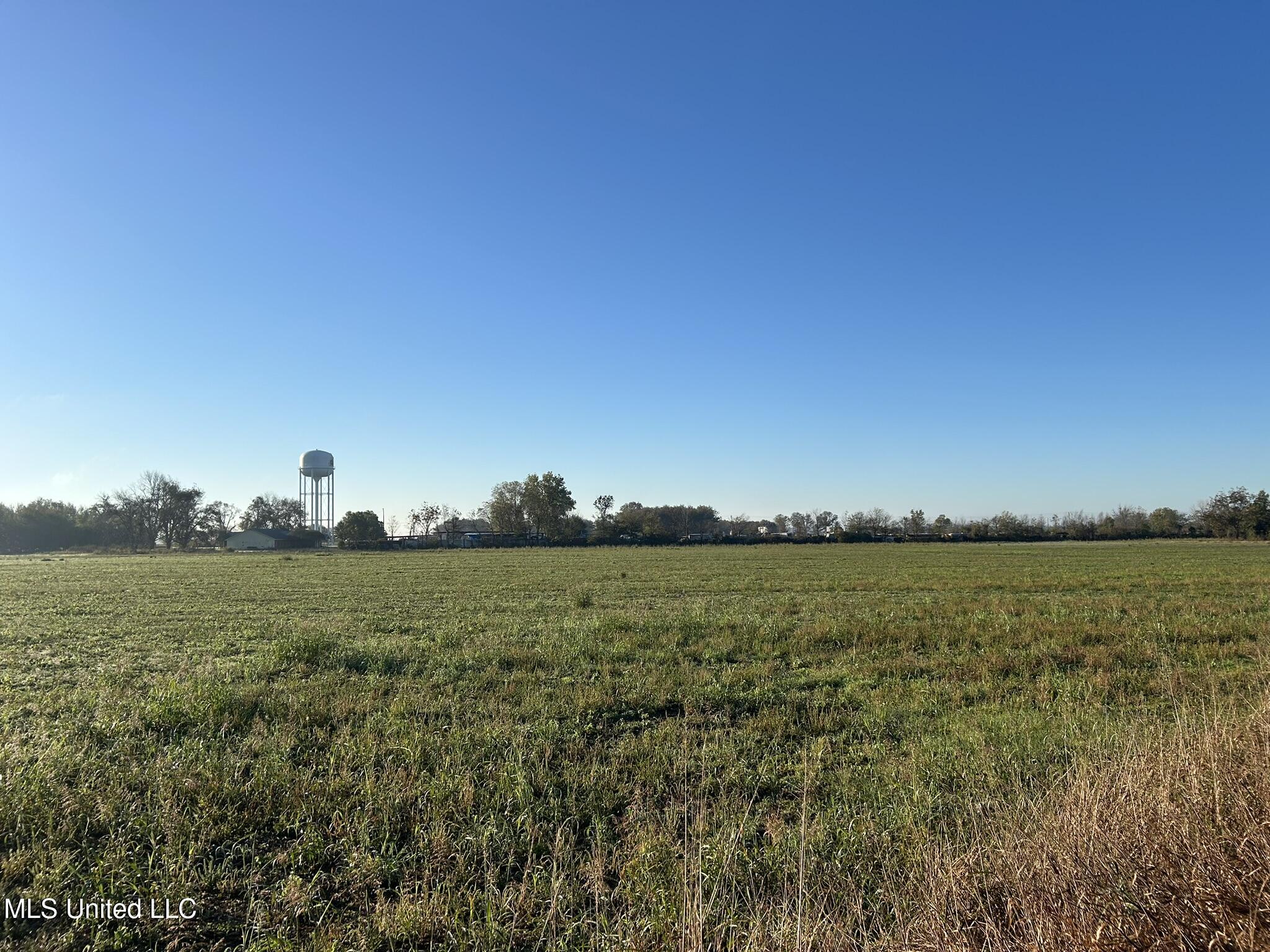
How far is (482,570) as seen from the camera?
40844mm

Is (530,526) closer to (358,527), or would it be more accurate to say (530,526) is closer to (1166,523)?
(358,527)

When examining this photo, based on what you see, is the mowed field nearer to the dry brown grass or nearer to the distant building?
the dry brown grass

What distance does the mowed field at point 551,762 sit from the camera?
399 cm

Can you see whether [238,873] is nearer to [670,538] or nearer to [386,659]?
[386,659]

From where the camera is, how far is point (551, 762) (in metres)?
6.46

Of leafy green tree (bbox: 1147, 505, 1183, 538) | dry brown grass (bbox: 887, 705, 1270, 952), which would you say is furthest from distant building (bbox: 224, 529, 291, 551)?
leafy green tree (bbox: 1147, 505, 1183, 538)

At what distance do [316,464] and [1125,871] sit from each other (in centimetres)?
13230

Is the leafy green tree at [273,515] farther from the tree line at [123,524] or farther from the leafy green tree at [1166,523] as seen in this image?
the leafy green tree at [1166,523]

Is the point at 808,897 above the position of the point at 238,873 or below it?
above

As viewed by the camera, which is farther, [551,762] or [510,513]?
[510,513]

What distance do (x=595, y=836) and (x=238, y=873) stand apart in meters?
2.50

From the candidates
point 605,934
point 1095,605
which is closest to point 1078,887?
point 605,934

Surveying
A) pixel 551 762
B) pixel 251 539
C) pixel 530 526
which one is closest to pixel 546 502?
pixel 530 526

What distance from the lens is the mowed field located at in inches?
157
